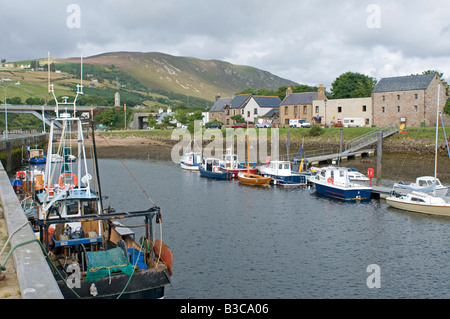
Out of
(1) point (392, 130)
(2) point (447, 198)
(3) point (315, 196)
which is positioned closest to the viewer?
(2) point (447, 198)

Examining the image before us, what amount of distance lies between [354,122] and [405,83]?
38.3 feet

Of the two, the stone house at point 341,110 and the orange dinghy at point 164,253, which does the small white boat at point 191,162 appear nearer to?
the stone house at point 341,110

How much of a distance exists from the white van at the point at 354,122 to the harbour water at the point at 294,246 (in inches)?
1705

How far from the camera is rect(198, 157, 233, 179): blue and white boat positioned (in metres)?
56.3

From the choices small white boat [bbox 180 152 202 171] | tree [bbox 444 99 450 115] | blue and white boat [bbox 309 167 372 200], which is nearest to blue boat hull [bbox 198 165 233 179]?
small white boat [bbox 180 152 202 171]

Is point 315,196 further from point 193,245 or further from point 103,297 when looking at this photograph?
point 103,297

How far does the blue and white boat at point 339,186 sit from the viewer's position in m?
41.3

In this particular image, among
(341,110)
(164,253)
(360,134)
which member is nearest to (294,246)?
(164,253)

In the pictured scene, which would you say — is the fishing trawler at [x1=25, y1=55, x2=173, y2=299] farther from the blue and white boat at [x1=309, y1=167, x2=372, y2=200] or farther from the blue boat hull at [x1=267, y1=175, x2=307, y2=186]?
the blue boat hull at [x1=267, y1=175, x2=307, y2=186]

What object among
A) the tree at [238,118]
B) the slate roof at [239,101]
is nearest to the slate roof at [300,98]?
the tree at [238,118]

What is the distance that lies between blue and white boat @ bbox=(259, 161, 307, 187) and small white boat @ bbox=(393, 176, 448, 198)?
13252 millimetres
